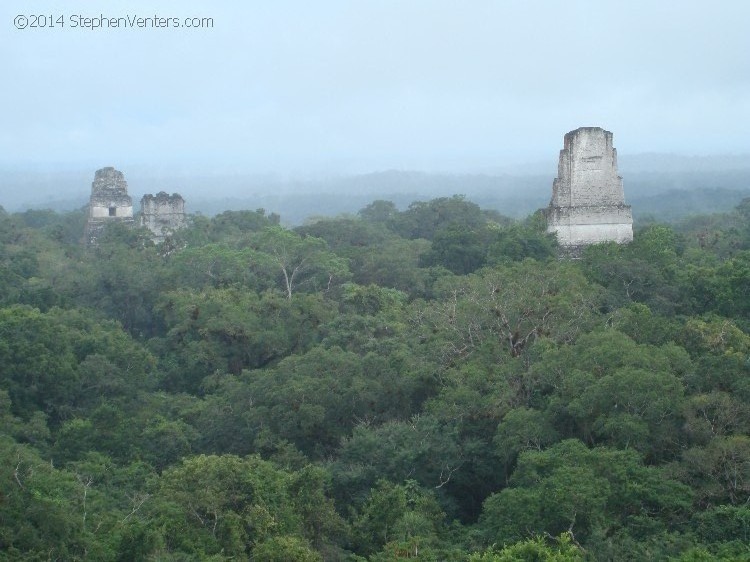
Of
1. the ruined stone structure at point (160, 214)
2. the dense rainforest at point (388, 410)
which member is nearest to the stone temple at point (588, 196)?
the dense rainforest at point (388, 410)

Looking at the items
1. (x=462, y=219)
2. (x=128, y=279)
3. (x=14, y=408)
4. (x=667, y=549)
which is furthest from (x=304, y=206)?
(x=667, y=549)

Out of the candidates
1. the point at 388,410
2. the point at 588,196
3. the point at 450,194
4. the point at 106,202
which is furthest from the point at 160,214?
the point at 450,194

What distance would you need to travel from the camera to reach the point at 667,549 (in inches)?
538

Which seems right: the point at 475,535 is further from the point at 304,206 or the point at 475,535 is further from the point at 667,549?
the point at 304,206

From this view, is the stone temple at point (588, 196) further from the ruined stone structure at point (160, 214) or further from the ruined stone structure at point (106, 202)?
the ruined stone structure at point (106, 202)

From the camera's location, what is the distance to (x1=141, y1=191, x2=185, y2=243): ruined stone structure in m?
44.2

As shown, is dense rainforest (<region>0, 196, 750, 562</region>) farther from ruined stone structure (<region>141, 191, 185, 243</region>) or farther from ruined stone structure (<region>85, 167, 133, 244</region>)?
ruined stone structure (<region>85, 167, 133, 244</region>)

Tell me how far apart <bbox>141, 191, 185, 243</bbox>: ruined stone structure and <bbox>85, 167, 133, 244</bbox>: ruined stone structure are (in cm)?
88

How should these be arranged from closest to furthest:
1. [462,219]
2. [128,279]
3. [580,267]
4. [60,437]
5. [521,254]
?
1. [60,437]
2. [580,267]
3. [521,254]
4. [128,279]
5. [462,219]

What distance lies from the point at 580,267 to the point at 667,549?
11331 millimetres

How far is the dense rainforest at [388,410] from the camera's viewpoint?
14.6 meters

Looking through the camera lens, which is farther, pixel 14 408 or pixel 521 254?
pixel 521 254

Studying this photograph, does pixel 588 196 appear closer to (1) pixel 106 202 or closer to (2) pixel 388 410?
(2) pixel 388 410

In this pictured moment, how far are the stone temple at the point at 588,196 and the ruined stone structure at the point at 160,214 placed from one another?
65.9 ft
